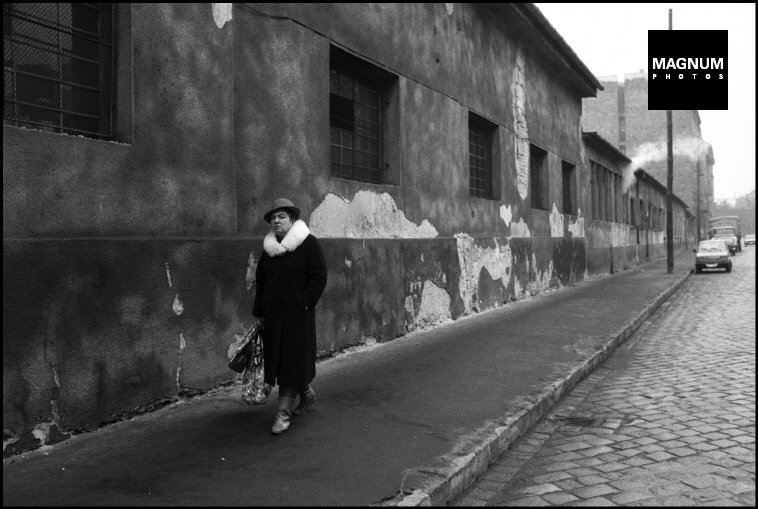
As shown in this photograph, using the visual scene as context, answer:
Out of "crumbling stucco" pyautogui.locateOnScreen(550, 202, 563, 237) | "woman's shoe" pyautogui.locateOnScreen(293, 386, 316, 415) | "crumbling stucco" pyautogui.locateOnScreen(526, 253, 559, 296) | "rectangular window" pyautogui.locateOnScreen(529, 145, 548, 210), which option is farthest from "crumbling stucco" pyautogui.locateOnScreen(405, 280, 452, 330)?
"crumbling stucco" pyautogui.locateOnScreen(550, 202, 563, 237)

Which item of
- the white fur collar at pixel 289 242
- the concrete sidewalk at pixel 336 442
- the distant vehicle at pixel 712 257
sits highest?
the white fur collar at pixel 289 242

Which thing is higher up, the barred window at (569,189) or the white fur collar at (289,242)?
the barred window at (569,189)

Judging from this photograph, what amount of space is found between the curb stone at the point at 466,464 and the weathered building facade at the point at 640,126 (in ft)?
202

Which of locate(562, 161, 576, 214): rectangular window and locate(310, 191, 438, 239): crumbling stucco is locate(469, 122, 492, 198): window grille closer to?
locate(310, 191, 438, 239): crumbling stucco

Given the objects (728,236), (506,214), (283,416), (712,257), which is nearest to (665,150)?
(728,236)

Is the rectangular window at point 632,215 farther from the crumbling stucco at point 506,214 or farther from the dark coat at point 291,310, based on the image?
the dark coat at point 291,310

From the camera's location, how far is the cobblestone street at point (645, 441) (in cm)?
361

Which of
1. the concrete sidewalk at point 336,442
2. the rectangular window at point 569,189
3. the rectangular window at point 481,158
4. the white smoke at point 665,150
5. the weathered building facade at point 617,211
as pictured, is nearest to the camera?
the concrete sidewalk at point 336,442

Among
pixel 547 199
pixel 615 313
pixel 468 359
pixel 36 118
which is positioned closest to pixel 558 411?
pixel 468 359

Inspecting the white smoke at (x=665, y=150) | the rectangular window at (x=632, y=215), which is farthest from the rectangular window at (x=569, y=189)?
the white smoke at (x=665, y=150)

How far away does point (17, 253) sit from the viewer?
158 inches

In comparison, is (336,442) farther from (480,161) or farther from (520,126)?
(520,126)

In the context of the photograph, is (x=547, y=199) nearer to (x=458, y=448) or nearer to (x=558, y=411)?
(x=558, y=411)

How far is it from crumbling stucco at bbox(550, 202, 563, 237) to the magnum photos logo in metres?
5.15
